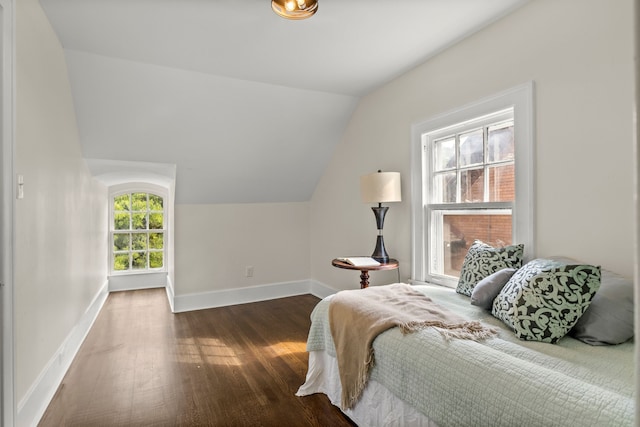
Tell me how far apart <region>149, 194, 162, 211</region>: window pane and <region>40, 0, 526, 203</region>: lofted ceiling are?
1907 millimetres

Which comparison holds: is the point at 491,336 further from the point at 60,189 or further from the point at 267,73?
the point at 60,189

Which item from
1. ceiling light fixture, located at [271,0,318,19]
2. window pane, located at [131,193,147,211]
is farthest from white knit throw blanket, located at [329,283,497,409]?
window pane, located at [131,193,147,211]

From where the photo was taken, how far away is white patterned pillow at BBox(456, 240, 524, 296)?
81.1 inches

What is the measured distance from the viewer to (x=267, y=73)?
3.05m

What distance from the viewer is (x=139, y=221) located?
217 inches

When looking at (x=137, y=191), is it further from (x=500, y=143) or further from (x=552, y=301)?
(x=552, y=301)

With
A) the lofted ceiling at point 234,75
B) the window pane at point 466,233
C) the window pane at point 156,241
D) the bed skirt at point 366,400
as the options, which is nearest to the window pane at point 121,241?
the window pane at point 156,241

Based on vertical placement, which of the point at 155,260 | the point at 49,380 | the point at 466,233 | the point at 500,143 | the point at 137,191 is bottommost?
the point at 49,380

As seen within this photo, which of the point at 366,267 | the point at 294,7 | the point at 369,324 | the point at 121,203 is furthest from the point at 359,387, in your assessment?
the point at 121,203

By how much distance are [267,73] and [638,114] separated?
3060 millimetres

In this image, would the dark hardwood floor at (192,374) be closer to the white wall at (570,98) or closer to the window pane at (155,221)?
the white wall at (570,98)

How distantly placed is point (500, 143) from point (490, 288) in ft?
3.45

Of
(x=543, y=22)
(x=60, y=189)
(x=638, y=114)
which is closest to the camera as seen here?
(x=638, y=114)

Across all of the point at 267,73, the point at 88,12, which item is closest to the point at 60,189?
the point at 88,12
